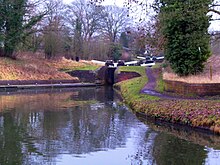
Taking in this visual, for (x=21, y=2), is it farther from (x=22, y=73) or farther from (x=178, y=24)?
(x=178, y=24)

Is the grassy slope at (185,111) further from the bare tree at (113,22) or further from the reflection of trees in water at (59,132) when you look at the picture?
the bare tree at (113,22)

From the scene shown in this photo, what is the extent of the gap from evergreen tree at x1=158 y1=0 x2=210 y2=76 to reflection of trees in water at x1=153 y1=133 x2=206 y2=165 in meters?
6.76

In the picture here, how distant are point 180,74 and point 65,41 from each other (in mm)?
25849

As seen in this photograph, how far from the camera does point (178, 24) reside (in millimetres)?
19203

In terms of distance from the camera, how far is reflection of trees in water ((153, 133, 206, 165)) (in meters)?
9.66

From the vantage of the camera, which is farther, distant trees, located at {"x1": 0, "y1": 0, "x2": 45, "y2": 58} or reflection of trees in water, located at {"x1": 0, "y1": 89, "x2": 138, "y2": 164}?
distant trees, located at {"x1": 0, "y1": 0, "x2": 45, "y2": 58}

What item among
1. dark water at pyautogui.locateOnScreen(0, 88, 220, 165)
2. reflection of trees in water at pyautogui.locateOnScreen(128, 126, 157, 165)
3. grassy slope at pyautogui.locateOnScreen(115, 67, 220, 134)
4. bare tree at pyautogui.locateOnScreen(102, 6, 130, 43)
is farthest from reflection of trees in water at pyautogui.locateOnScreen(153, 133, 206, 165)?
bare tree at pyautogui.locateOnScreen(102, 6, 130, 43)

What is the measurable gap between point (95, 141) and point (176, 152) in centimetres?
248

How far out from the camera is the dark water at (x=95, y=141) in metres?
Answer: 9.73

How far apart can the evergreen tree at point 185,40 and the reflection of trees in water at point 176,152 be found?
676cm

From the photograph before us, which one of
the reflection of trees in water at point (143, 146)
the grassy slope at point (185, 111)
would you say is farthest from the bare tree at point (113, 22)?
the reflection of trees in water at point (143, 146)

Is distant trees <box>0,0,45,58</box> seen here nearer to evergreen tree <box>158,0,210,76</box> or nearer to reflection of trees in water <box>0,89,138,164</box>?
reflection of trees in water <box>0,89,138,164</box>

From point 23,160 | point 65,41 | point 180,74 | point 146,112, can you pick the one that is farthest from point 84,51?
point 23,160

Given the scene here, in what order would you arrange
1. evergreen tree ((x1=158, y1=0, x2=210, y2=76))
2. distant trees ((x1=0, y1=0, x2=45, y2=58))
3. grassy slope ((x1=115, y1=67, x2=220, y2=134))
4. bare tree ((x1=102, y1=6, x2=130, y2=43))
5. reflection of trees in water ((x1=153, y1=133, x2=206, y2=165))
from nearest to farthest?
1. reflection of trees in water ((x1=153, y1=133, x2=206, y2=165))
2. grassy slope ((x1=115, y1=67, x2=220, y2=134))
3. evergreen tree ((x1=158, y1=0, x2=210, y2=76))
4. distant trees ((x1=0, y1=0, x2=45, y2=58))
5. bare tree ((x1=102, y1=6, x2=130, y2=43))
